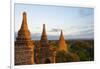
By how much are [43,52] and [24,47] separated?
0.25 metres

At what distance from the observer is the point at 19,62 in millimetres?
2090

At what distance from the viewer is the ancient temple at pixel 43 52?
2.16 meters

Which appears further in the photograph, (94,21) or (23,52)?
(94,21)

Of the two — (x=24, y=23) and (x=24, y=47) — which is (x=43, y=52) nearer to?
(x=24, y=47)

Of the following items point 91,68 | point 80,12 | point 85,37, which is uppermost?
point 80,12

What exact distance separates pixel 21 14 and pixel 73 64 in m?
0.91

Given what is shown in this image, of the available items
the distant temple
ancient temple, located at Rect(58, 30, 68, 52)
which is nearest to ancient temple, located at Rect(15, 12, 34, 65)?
the distant temple

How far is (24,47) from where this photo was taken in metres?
2.12

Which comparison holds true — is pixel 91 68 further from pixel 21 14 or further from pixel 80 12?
pixel 21 14

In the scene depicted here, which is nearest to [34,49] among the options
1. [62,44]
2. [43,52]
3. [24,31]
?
[43,52]

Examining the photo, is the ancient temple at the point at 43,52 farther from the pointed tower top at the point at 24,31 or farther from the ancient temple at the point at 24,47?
the pointed tower top at the point at 24,31

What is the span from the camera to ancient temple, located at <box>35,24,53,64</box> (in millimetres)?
2164
